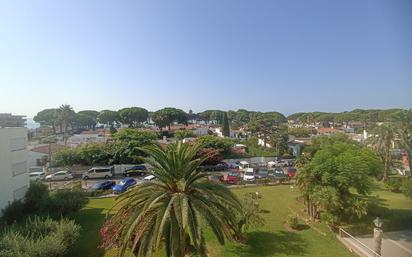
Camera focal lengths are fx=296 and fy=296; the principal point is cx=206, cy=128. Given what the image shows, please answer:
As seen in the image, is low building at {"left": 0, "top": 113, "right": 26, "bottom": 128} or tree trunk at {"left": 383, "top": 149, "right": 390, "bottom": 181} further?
tree trunk at {"left": 383, "top": 149, "right": 390, "bottom": 181}

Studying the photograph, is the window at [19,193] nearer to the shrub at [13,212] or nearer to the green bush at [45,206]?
the green bush at [45,206]

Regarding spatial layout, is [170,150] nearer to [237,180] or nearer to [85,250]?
[85,250]

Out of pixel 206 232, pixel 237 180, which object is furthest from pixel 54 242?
Answer: pixel 237 180

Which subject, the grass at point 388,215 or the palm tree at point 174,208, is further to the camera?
the grass at point 388,215

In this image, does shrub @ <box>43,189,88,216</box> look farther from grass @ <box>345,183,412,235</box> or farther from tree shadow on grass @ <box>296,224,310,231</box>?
grass @ <box>345,183,412,235</box>

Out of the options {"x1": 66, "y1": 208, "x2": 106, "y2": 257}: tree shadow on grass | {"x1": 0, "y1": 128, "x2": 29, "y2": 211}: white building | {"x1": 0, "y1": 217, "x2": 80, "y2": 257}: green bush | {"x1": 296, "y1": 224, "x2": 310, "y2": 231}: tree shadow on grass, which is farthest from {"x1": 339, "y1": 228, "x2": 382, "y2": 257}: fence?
{"x1": 0, "y1": 128, "x2": 29, "y2": 211}: white building

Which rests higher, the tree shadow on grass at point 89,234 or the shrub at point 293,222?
the shrub at point 293,222

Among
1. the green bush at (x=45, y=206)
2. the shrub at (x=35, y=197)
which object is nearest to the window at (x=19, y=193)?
the shrub at (x=35, y=197)
